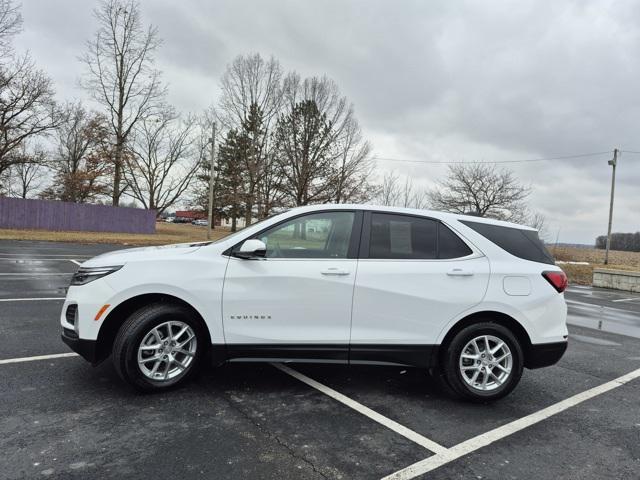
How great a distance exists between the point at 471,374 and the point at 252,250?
2.25 metres

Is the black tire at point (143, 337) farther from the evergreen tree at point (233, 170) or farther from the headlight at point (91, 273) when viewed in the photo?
the evergreen tree at point (233, 170)

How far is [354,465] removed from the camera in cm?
268

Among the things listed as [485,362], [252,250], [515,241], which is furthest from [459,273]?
[252,250]

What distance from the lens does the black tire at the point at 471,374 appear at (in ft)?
12.1

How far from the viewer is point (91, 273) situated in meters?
3.58

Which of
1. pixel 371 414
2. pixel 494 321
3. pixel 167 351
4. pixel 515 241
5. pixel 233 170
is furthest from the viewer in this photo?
pixel 233 170

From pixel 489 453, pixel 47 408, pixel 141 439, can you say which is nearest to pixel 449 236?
pixel 489 453

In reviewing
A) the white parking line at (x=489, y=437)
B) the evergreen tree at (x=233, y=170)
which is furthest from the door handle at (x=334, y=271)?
the evergreen tree at (x=233, y=170)

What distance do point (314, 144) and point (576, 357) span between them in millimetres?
27560

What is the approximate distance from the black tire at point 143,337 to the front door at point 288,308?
0.29m

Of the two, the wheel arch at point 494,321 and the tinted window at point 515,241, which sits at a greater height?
the tinted window at point 515,241

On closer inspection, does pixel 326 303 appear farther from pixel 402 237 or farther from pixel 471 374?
pixel 471 374

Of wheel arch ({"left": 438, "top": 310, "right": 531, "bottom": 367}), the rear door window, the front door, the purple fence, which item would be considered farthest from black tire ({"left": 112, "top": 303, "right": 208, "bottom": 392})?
the purple fence

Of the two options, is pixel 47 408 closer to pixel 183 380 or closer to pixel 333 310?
pixel 183 380
